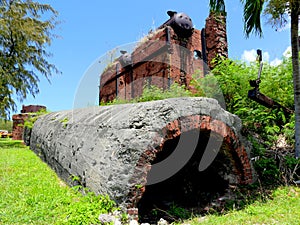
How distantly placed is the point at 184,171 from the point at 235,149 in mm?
1368

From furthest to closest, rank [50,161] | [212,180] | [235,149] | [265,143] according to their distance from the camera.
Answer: [50,161], [265,143], [212,180], [235,149]

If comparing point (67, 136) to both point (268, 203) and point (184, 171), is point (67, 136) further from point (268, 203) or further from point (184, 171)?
point (268, 203)

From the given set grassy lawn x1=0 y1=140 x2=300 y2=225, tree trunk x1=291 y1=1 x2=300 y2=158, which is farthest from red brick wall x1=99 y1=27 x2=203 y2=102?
grassy lawn x1=0 y1=140 x2=300 y2=225

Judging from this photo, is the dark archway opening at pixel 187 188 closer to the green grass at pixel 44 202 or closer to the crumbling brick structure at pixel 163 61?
the green grass at pixel 44 202

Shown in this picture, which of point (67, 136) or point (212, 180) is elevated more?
point (67, 136)

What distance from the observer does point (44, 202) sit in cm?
443

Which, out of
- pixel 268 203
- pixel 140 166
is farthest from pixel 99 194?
pixel 268 203

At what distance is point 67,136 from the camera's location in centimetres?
655

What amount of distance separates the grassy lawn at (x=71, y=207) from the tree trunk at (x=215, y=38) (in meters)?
8.51

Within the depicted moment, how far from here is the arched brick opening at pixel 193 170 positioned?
13.2ft

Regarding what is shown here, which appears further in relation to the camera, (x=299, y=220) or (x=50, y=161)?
(x=50, y=161)

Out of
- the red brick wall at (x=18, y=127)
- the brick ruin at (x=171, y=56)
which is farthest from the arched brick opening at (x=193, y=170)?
the red brick wall at (x=18, y=127)

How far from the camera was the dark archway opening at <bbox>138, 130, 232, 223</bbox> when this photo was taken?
4.77m

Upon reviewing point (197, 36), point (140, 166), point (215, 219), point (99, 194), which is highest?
point (197, 36)
